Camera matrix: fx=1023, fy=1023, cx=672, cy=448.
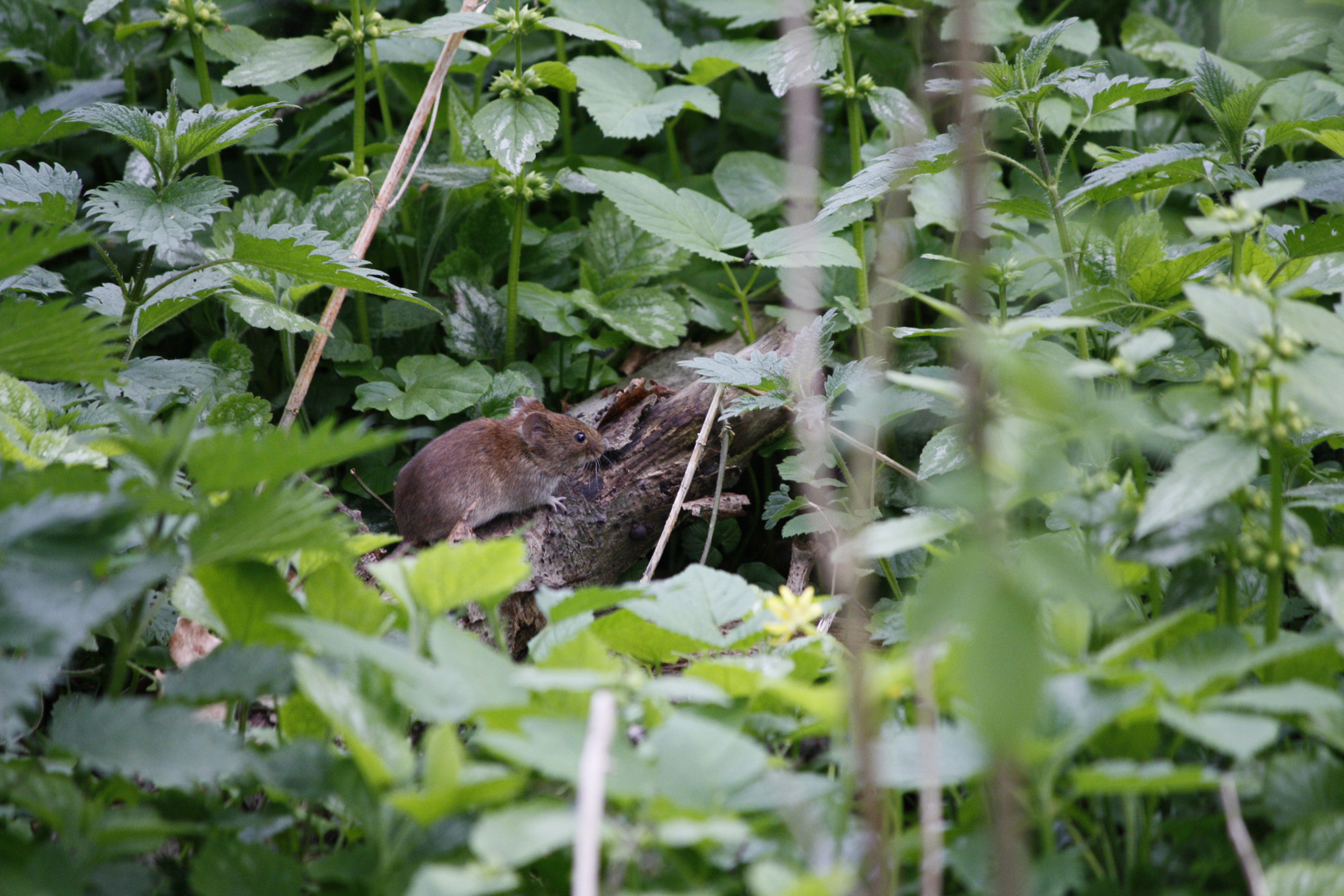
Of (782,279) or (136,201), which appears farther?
(782,279)

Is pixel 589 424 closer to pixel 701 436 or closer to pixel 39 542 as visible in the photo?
pixel 701 436

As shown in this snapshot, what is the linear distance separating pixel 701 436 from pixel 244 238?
122 cm

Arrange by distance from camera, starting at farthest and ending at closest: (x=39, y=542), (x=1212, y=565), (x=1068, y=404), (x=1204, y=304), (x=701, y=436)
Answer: (x=701, y=436), (x=1212, y=565), (x=1204, y=304), (x=39, y=542), (x=1068, y=404)

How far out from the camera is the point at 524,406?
3338 mm

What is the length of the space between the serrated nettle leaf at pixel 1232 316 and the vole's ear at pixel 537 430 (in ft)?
7.11

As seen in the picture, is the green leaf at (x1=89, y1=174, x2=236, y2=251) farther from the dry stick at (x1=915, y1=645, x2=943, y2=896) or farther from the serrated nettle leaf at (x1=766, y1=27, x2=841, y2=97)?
the dry stick at (x1=915, y1=645, x2=943, y2=896)

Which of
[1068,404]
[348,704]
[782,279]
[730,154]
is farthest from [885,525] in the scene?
[730,154]

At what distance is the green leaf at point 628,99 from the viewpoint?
3307 mm

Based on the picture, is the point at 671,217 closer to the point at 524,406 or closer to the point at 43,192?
the point at 524,406

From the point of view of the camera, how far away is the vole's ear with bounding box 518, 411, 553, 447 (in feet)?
10.6

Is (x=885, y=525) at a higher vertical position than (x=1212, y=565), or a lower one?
higher

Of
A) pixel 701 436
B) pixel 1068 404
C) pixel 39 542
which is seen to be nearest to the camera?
pixel 1068 404

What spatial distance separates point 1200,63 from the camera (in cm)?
225

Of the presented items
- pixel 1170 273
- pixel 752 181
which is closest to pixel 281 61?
pixel 752 181
